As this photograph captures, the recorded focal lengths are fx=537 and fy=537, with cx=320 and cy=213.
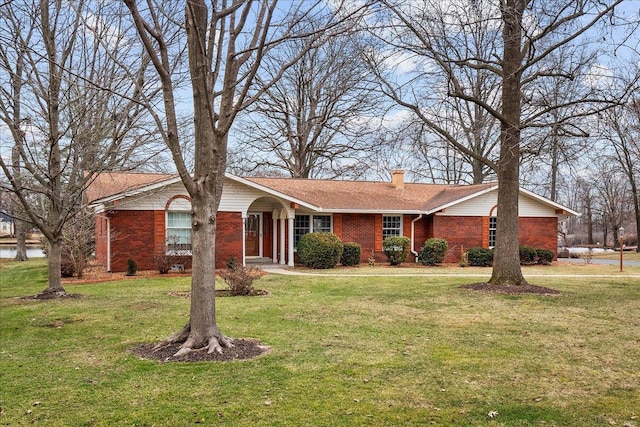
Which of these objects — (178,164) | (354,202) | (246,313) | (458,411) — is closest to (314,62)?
(354,202)

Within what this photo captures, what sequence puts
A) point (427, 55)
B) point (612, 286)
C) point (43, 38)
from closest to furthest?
1. point (43, 38)
2. point (427, 55)
3. point (612, 286)

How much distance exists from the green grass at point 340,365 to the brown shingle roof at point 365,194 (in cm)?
1124

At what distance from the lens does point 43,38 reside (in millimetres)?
12328

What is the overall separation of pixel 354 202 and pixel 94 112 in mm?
13030

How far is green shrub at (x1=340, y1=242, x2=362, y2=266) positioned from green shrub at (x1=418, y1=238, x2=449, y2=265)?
3.06m

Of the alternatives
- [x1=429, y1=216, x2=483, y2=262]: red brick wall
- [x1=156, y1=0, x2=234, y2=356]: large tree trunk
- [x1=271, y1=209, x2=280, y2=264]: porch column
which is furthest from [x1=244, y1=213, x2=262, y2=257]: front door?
[x1=156, y1=0, x2=234, y2=356]: large tree trunk

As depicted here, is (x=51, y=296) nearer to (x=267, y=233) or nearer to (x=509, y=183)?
(x=509, y=183)

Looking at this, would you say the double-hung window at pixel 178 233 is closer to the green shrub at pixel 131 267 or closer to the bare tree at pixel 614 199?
the green shrub at pixel 131 267

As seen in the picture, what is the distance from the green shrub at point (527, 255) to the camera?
76.6ft

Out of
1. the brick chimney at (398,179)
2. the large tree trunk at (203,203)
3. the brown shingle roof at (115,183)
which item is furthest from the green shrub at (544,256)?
the large tree trunk at (203,203)

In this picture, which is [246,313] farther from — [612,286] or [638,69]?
[612,286]

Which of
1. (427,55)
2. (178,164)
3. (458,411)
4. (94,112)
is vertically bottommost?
(458,411)

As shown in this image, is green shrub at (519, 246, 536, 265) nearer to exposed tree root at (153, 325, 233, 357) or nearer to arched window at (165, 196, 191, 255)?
arched window at (165, 196, 191, 255)

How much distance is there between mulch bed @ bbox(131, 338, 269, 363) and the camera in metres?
6.84
